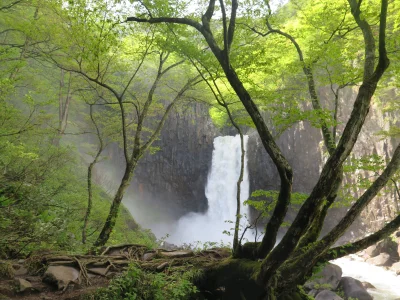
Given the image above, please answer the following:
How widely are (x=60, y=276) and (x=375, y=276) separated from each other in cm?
1580

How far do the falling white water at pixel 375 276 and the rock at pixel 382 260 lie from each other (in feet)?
1.00

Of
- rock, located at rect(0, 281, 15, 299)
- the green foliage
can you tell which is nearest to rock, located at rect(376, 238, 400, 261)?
the green foliage

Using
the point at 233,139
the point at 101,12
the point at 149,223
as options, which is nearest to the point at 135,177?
the point at 149,223

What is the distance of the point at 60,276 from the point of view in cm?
445

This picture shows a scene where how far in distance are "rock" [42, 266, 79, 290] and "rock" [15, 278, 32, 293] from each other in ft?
0.99

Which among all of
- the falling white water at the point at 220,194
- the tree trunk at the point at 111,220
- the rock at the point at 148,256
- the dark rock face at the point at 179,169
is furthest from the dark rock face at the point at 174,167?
the rock at the point at 148,256

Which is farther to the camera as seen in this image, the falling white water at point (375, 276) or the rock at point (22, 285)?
the falling white water at point (375, 276)

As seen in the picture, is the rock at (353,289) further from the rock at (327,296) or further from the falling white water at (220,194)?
the falling white water at (220,194)

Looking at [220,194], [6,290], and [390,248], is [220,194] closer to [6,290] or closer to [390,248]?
[390,248]

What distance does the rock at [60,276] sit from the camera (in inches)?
171

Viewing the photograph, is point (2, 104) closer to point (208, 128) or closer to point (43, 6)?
point (43, 6)

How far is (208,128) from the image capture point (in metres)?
28.0

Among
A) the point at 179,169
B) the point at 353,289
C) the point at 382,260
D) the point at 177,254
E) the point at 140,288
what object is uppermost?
the point at 179,169

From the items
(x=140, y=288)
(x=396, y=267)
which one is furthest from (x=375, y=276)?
(x=140, y=288)
